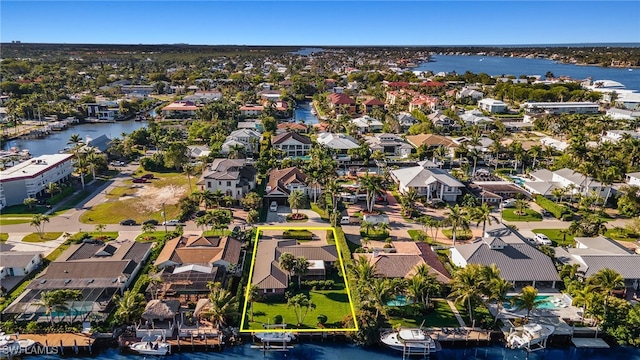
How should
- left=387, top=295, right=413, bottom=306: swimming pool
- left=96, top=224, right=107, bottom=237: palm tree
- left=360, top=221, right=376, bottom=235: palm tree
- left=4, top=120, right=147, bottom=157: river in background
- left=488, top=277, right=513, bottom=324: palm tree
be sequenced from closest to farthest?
left=488, top=277, right=513, bottom=324: palm tree → left=387, top=295, right=413, bottom=306: swimming pool → left=96, top=224, right=107, bottom=237: palm tree → left=360, top=221, right=376, bottom=235: palm tree → left=4, top=120, right=147, bottom=157: river in background

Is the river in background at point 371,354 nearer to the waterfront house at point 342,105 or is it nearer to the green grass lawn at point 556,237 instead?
the green grass lawn at point 556,237

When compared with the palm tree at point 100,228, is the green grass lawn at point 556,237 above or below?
below

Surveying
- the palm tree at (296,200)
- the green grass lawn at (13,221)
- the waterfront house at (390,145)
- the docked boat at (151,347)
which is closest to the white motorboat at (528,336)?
the docked boat at (151,347)

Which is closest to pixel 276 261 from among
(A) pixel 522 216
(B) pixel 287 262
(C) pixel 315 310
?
(B) pixel 287 262

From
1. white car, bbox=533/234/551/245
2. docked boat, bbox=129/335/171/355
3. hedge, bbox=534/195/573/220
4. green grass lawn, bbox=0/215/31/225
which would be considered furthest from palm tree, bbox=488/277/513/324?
green grass lawn, bbox=0/215/31/225

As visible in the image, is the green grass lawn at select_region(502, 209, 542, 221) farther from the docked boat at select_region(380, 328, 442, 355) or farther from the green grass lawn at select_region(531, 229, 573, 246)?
the docked boat at select_region(380, 328, 442, 355)

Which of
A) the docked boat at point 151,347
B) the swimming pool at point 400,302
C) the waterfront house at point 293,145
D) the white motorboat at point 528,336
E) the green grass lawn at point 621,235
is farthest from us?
the waterfront house at point 293,145

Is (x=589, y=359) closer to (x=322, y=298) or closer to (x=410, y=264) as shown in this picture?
(x=410, y=264)
